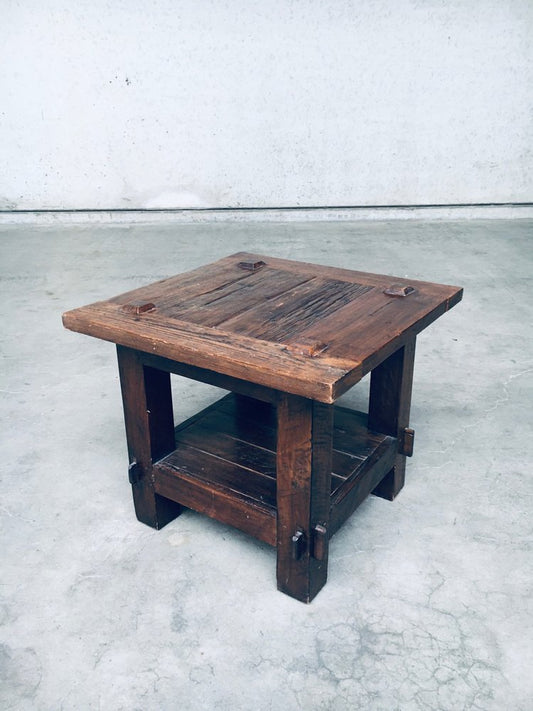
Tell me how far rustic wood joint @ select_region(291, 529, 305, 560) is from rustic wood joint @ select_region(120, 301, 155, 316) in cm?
64

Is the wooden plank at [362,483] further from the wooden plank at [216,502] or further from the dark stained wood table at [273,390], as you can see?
the wooden plank at [216,502]

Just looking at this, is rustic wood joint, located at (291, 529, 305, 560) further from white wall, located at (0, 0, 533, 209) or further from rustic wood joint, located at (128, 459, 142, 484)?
white wall, located at (0, 0, 533, 209)

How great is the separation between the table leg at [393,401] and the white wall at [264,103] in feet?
11.9

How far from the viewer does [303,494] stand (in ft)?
4.77

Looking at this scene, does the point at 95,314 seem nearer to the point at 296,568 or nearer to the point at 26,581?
the point at 26,581

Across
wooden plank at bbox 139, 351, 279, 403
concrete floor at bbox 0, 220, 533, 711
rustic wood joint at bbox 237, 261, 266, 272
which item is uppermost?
rustic wood joint at bbox 237, 261, 266, 272

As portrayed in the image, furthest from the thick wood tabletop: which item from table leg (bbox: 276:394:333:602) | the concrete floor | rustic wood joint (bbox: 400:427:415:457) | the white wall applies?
the white wall

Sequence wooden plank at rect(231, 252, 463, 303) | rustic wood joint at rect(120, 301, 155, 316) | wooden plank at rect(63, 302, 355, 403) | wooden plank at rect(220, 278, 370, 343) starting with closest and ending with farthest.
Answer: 1. wooden plank at rect(63, 302, 355, 403)
2. wooden plank at rect(220, 278, 370, 343)
3. rustic wood joint at rect(120, 301, 155, 316)
4. wooden plank at rect(231, 252, 463, 303)

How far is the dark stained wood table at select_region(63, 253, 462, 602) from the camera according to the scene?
141 centimetres

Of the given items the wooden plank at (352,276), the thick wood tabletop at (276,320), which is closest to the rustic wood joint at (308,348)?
the thick wood tabletop at (276,320)

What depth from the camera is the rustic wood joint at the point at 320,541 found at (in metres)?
1.48

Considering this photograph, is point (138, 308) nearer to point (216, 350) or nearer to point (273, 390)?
point (216, 350)

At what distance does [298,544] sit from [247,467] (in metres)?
0.31

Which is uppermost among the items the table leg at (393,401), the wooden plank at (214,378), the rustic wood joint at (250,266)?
the rustic wood joint at (250,266)
